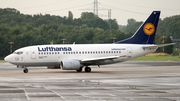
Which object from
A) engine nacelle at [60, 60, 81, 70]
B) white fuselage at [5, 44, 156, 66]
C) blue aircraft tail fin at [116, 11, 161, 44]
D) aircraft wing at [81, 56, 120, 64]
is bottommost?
engine nacelle at [60, 60, 81, 70]

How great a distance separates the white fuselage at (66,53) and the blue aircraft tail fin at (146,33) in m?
0.91

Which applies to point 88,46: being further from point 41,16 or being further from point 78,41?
point 41,16

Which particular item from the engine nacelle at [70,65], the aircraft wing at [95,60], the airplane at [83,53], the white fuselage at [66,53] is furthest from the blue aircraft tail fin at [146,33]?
the engine nacelle at [70,65]

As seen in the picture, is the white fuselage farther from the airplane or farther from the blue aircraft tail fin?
the blue aircraft tail fin

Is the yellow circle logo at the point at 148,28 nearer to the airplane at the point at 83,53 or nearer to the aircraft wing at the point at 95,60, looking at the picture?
the airplane at the point at 83,53

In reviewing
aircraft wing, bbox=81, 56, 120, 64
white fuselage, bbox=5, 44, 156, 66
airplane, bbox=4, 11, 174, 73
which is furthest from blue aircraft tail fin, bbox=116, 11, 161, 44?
aircraft wing, bbox=81, 56, 120, 64

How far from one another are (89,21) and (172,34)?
2861cm

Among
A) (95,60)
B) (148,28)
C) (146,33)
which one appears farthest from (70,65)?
(148,28)

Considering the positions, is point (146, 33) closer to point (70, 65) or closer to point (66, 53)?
→ point (66, 53)

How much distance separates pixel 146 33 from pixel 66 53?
9.17m

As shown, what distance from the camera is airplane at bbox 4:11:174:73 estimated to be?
1998 inches

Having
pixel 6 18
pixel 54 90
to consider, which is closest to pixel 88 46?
pixel 54 90

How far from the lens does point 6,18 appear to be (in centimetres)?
15912

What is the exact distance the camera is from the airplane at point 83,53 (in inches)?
1998
